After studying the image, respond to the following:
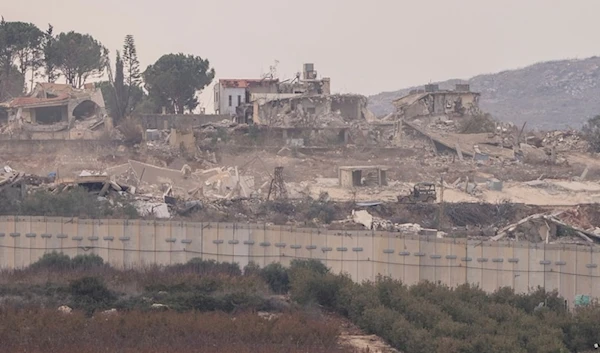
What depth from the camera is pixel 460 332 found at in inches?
983

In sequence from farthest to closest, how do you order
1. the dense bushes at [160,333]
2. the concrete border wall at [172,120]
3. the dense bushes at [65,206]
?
the concrete border wall at [172,120] → the dense bushes at [65,206] → the dense bushes at [160,333]

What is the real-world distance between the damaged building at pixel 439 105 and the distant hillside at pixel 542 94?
229 feet

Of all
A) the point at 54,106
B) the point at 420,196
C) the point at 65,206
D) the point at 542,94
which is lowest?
the point at 420,196

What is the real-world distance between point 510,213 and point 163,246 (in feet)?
40.6

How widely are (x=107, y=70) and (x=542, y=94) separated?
9626cm

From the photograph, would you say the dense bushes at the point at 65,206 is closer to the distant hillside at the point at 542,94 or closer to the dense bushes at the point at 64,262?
the dense bushes at the point at 64,262

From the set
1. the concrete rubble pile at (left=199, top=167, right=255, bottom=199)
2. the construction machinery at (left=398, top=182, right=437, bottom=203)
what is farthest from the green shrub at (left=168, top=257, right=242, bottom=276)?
the construction machinery at (left=398, top=182, right=437, bottom=203)

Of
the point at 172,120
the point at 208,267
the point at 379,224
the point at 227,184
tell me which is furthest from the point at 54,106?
the point at 208,267

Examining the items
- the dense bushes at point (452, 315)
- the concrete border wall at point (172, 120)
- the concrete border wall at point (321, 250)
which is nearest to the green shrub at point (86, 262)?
the concrete border wall at point (321, 250)

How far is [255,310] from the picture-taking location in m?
28.1

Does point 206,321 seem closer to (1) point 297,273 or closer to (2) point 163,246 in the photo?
(1) point 297,273

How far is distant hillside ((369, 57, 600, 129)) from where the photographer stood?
14125 centimetres

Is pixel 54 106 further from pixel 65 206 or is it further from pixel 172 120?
pixel 65 206

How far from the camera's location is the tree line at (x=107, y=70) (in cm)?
6191
